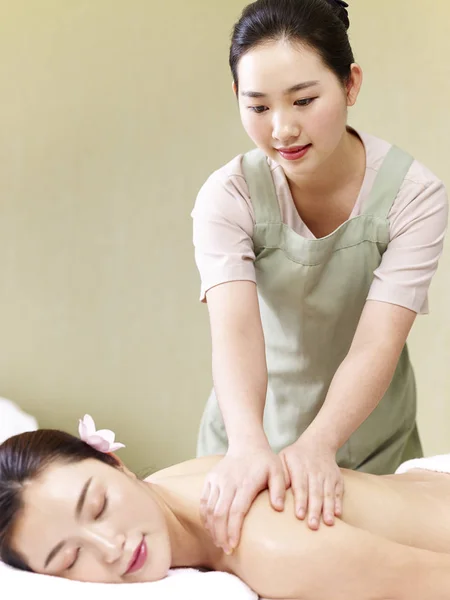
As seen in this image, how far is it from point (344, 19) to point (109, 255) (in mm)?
1962

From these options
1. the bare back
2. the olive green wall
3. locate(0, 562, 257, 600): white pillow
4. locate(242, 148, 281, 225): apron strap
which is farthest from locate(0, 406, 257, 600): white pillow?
the olive green wall

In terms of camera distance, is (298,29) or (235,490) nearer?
(235,490)

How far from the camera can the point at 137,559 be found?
1.32m

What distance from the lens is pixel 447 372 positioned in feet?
10.5

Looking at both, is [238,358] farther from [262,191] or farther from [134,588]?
[134,588]

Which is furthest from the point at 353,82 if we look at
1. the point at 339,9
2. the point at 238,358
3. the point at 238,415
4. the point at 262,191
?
the point at 238,415

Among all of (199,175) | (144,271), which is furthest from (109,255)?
(199,175)

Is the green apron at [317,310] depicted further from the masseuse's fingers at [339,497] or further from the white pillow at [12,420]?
the white pillow at [12,420]

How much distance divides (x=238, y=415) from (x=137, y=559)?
0.32 meters

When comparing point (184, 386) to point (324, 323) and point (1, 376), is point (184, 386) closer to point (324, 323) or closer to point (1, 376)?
point (1, 376)

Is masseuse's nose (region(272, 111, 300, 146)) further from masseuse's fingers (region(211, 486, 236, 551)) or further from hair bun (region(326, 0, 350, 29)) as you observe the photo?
masseuse's fingers (region(211, 486, 236, 551))

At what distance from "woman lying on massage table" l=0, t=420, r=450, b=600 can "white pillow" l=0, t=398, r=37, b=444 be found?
1581 millimetres

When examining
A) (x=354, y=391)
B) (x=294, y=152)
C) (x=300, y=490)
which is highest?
(x=294, y=152)

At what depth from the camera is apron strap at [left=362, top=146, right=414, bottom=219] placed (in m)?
1.73
